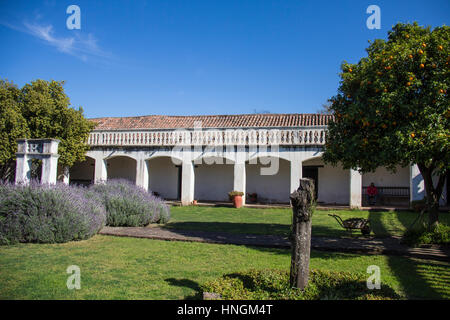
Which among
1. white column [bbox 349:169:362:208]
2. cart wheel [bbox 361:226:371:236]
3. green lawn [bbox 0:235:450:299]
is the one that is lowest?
green lawn [bbox 0:235:450:299]

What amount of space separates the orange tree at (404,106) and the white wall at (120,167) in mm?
16290

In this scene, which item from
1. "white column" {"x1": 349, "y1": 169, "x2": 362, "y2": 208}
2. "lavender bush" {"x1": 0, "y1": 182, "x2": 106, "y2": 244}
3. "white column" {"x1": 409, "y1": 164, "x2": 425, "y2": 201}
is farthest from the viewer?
"white column" {"x1": 349, "y1": 169, "x2": 362, "y2": 208}

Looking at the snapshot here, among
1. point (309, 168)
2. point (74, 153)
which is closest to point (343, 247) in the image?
point (309, 168)

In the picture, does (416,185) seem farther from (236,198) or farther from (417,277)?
(417,277)

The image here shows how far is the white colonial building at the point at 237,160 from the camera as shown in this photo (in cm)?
1620

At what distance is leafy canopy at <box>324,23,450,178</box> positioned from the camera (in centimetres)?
650

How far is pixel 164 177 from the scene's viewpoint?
2112 cm

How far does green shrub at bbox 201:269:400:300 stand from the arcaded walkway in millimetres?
2884

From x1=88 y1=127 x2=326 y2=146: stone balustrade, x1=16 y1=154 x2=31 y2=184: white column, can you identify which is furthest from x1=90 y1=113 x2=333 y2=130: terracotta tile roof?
x1=16 y1=154 x2=31 y2=184: white column

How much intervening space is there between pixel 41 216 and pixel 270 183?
43.8 ft

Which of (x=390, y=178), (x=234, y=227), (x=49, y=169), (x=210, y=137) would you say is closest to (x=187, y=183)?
(x=210, y=137)

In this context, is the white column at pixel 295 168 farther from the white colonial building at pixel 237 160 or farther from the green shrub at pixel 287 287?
the green shrub at pixel 287 287

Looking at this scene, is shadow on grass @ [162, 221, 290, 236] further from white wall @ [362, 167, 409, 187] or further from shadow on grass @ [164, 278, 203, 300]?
white wall @ [362, 167, 409, 187]
